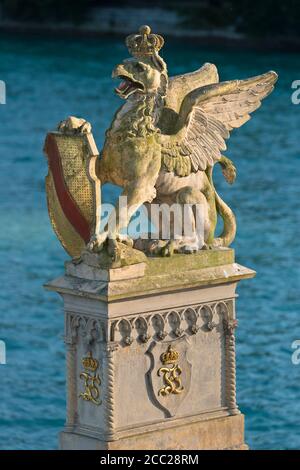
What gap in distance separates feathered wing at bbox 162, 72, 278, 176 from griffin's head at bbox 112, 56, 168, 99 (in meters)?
0.58

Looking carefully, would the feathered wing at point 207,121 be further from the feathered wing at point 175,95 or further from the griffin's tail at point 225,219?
the griffin's tail at point 225,219

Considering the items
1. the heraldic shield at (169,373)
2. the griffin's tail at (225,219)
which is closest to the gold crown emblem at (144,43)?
the griffin's tail at (225,219)

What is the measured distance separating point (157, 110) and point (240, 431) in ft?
11.1

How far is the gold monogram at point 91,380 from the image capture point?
3044 cm

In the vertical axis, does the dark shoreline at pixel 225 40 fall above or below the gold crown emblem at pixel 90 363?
above

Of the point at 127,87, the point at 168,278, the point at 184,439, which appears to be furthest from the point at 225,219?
the point at 184,439

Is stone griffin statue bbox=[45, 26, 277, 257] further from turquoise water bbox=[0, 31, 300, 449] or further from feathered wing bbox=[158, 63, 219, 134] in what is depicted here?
turquoise water bbox=[0, 31, 300, 449]

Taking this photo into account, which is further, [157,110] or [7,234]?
[7,234]

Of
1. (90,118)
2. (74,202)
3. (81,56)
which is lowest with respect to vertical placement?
(74,202)

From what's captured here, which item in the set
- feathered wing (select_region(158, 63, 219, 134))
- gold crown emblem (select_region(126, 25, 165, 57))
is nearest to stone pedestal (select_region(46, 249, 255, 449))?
feathered wing (select_region(158, 63, 219, 134))

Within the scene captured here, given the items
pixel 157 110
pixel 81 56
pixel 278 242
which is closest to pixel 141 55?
pixel 157 110

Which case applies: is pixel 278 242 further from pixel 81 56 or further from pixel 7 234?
pixel 81 56

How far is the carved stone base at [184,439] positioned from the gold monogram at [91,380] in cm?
40

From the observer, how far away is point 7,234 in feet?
272
